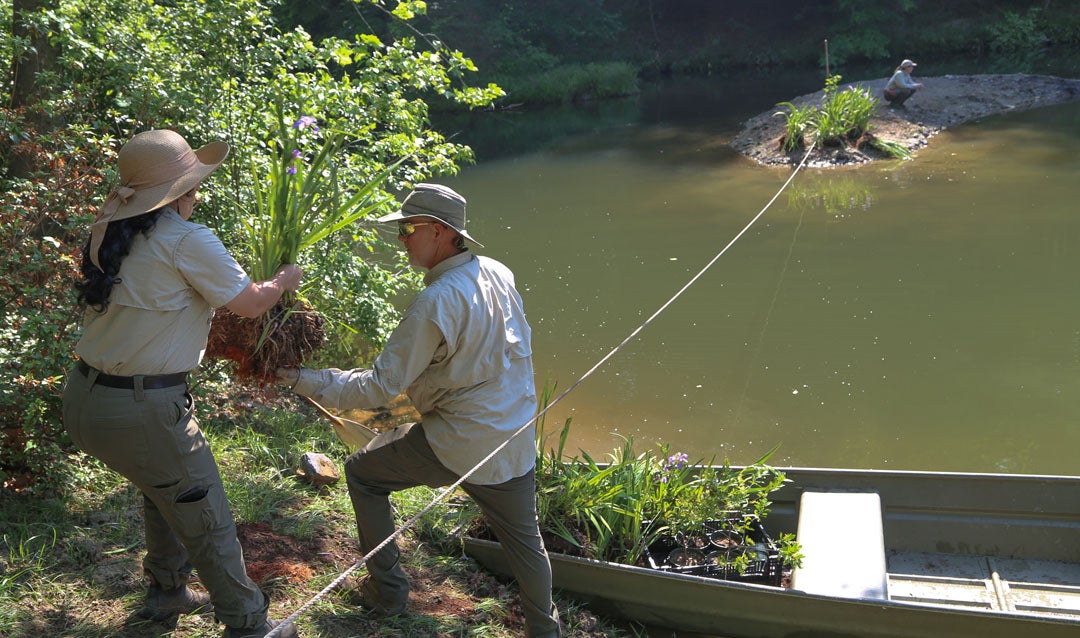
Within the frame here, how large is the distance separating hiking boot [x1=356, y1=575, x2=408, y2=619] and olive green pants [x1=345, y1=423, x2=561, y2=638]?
0.12 metres

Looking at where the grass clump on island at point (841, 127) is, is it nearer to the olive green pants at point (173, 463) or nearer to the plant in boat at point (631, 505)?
the plant in boat at point (631, 505)

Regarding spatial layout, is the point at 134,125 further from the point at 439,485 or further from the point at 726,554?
the point at 726,554

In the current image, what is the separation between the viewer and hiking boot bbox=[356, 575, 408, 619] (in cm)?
367

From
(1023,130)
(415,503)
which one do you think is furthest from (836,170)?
(415,503)

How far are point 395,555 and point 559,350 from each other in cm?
494

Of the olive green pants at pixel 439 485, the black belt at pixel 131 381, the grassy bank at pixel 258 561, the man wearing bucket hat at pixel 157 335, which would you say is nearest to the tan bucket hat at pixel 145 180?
the man wearing bucket hat at pixel 157 335

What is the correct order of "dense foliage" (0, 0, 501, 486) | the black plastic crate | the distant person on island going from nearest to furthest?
"dense foliage" (0, 0, 501, 486)
the black plastic crate
the distant person on island

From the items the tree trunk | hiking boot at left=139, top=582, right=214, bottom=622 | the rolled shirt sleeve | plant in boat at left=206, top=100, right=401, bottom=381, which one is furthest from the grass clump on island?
hiking boot at left=139, top=582, right=214, bottom=622

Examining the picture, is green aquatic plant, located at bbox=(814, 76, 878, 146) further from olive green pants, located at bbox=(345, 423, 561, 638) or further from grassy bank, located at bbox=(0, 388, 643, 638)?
olive green pants, located at bbox=(345, 423, 561, 638)

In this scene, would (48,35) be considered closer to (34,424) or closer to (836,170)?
(34,424)

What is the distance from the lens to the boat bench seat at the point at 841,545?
13.3ft

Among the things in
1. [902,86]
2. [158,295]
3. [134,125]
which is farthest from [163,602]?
[902,86]

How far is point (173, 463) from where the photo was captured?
2.95 m

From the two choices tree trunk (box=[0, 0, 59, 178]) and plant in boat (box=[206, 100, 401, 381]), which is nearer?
plant in boat (box=[206, 100, 401, 381])
